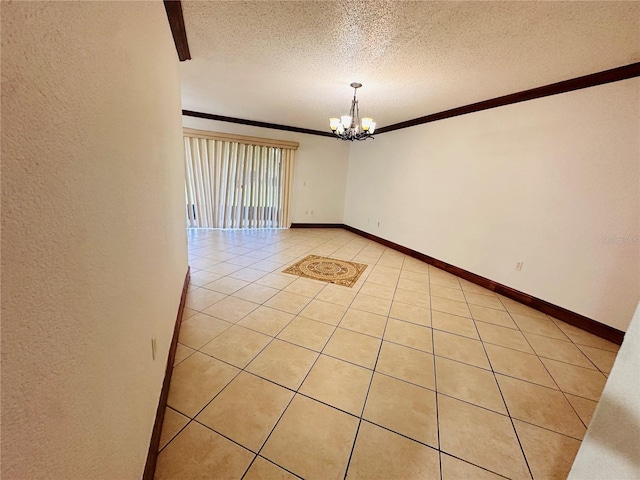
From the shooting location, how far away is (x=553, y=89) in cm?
262

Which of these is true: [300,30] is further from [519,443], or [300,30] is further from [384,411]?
[519,443]

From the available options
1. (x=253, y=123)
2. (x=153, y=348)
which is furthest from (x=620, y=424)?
Result: (x=253, y=123)

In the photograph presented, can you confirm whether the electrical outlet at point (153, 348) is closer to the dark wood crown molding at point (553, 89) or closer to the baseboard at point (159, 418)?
the baseboard at point (159, 418)

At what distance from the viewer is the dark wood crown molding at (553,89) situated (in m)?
2.19

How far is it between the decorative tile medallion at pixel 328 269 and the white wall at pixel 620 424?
246 cm

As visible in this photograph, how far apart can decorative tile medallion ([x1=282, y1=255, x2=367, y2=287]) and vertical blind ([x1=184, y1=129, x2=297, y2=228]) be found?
2304 mm

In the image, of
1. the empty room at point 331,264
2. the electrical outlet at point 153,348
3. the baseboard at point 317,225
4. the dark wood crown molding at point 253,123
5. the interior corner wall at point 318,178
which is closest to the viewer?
the empty room at point 331,264

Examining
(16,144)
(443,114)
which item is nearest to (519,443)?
(16,144)

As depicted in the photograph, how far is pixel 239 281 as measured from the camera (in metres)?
2.98

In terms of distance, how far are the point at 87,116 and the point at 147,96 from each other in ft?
2.29

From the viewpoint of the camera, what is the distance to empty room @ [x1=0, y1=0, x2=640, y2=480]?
1.55ft

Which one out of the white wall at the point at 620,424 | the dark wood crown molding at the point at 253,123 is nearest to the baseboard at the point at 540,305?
the white wall at the point at 620,424

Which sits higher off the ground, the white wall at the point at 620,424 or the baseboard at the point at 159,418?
the white wall at the point at 620,424

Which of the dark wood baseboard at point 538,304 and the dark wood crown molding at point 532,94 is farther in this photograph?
the dark wood baseboard at point 538,304
